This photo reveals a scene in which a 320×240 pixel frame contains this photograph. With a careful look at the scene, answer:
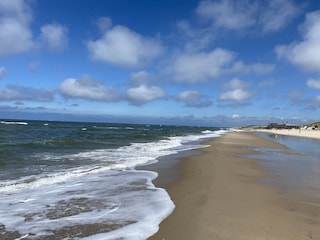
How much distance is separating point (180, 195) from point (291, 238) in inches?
148

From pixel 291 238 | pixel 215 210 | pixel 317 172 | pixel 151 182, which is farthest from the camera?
pixel 317 172

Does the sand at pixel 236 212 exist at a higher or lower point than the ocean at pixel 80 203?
higher

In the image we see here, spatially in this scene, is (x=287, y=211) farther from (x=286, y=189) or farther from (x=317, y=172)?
(x=317, y=172)

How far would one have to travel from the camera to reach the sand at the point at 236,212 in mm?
5598

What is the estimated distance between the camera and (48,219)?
6.57 metres

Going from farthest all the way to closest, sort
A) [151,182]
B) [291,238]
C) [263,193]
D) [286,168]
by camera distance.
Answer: [286,168] → [151,182] → [263,193] → [291,238]

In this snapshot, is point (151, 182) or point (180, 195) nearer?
point (180, 195)

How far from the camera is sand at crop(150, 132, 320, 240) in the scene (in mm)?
5598

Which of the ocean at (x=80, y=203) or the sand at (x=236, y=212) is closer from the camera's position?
the sand at (x=236, y=212)

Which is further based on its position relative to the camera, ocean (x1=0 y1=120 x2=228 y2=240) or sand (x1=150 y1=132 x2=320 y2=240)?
ocean (x1=0 y1=120 x2=228 y2=240)

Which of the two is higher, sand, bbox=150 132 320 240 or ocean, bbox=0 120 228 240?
sand, bbox=150 132 320 240

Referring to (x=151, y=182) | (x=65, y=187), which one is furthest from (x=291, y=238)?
(x=65, y=187)

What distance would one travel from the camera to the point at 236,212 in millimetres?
6898

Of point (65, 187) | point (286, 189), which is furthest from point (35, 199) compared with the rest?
point (286, 189)
